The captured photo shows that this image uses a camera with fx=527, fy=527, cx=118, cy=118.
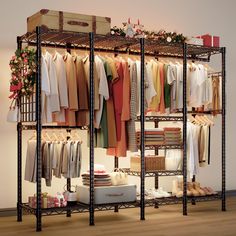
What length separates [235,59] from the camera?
328 inches

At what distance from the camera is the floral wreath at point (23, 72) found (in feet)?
18.9

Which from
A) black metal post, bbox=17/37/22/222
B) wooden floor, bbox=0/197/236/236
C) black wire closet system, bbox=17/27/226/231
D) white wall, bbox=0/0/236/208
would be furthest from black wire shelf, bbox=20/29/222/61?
wooden floor, bbox=0/197/236/236

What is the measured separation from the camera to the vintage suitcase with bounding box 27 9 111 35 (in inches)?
227

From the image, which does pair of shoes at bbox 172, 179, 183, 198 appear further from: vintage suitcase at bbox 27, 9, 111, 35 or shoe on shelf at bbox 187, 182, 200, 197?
vintage suitcase at bbox 27, 9, 111, 35

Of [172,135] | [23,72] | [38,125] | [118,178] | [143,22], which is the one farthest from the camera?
[143,22]

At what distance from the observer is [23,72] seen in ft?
19.3

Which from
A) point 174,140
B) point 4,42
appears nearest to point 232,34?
point 174,140

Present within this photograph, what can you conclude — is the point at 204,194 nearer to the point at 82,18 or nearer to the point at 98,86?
the point at 98,86

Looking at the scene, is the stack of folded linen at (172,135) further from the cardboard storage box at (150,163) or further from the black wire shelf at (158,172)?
the black wire shelf at (158,172)

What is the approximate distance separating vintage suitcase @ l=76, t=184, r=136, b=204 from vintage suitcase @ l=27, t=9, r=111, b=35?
1.82 metres

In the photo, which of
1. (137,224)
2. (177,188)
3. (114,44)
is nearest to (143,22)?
(114,44)

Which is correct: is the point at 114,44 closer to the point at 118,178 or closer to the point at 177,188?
the point at 118,178

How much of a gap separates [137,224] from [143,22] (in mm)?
3034

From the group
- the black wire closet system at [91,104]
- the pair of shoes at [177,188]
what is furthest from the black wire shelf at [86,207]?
the pair of shoes at [177,188]
